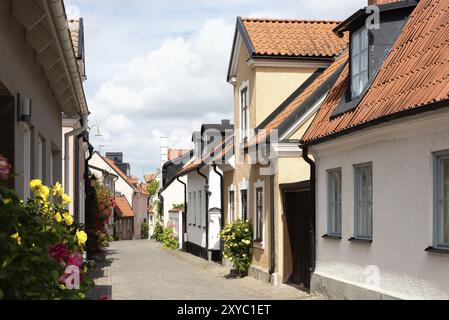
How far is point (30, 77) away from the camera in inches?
342

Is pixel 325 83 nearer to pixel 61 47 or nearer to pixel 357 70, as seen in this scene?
pixel 357 70

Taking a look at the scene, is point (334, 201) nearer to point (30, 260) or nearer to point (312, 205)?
point (312, 205)

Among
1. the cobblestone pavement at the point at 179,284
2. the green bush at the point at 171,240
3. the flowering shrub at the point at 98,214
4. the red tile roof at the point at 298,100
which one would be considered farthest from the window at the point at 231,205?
the green bush at the point at 171,240

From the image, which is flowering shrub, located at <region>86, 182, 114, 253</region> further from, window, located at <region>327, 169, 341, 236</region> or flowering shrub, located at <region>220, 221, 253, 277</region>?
window, located at <region>327, 169, 341, 236</region>

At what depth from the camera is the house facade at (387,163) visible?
31.2 feet

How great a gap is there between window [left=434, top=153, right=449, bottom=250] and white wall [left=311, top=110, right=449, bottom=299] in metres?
0.08

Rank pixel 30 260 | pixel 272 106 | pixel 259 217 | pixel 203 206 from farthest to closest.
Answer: pixel 203 206
pixel 272 106
pixel 259 217
pixel 30 260

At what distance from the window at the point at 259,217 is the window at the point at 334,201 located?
493 cm

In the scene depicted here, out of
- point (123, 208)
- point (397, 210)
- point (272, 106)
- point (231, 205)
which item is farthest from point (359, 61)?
point (123, 208)

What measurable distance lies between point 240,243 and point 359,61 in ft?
25.3

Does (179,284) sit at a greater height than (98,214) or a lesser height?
lesser

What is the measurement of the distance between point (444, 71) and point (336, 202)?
15.0ft

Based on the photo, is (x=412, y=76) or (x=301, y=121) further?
(x=301, y=121)

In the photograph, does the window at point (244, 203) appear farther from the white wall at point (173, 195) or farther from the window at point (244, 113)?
the white wall at point (173, 195)
